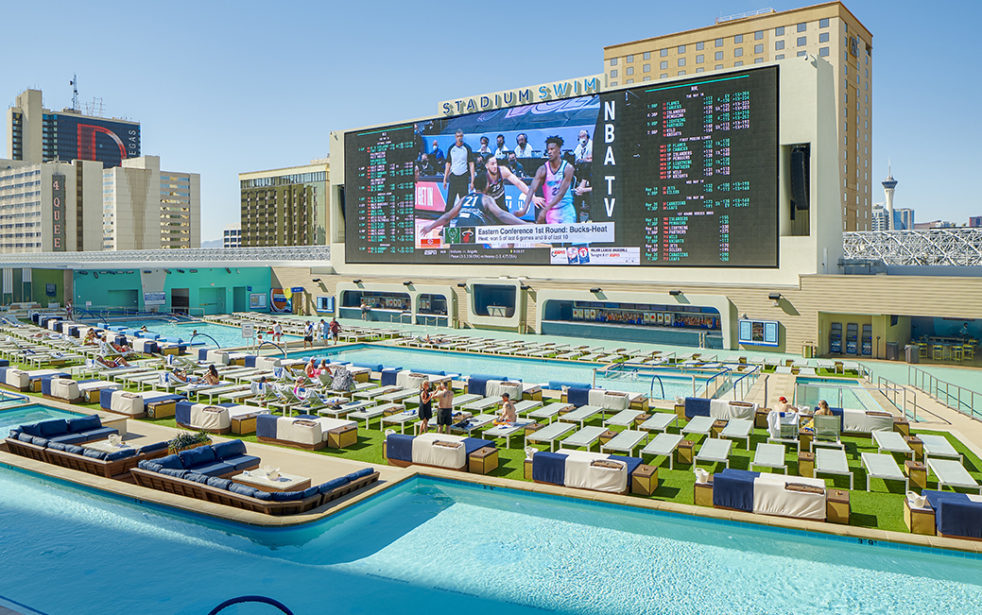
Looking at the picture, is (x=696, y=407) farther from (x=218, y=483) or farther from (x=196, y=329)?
(x=196, y=329)

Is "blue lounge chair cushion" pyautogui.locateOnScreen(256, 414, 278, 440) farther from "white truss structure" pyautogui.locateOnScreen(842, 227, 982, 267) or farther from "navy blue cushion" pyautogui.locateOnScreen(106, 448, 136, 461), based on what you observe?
"white truss structure" pyautogui.locateOnScreen(842, 227, 982, 267)

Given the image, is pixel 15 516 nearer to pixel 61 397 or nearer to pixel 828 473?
pixel 61 397

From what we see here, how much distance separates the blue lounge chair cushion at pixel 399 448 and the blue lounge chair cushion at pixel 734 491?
5806mm

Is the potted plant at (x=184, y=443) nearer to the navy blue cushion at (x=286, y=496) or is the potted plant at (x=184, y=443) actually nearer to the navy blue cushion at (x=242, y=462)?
the navy blue cushion at (x=242, y=462)

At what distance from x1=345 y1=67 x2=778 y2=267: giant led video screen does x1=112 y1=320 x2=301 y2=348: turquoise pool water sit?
1116 cm

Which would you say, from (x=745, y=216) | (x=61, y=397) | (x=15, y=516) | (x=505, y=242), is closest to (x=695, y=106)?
(x=745, y=216)

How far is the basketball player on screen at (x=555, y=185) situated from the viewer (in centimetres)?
3909

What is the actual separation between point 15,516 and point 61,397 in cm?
990

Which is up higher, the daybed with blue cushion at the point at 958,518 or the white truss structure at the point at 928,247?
the white truss structure at the point at 928,247

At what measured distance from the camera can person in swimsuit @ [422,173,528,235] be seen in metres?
42.1

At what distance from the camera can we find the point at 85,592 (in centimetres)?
898

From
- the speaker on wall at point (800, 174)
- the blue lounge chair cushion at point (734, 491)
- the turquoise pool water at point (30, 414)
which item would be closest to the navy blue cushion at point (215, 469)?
the turquoise pool water at point (30, 414)

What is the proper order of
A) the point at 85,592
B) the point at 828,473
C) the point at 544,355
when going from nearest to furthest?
1. the point at 85,592
2. the point at 828,473
3. the point at 544,355

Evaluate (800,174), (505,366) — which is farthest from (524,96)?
(505,366)
